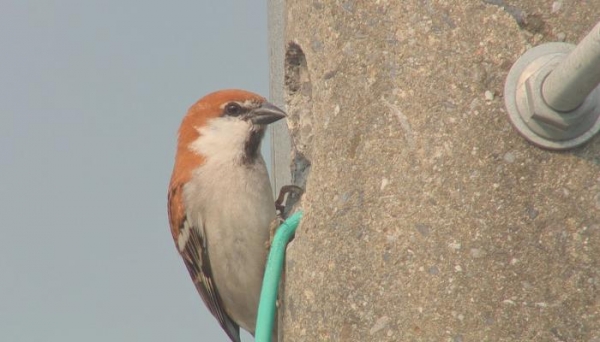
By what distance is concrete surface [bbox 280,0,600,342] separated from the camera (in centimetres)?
322

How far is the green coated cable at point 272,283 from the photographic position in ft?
13.6

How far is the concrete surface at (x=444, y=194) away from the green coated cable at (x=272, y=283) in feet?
1.11

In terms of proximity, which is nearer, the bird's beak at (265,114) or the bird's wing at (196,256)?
the bird's beak at (265,114)

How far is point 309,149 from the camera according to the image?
4.25 m

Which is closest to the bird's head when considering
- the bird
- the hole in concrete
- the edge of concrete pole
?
the bird

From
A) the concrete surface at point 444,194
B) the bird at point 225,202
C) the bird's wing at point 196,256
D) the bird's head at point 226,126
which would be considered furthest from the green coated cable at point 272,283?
the bird's wing at point 196,256

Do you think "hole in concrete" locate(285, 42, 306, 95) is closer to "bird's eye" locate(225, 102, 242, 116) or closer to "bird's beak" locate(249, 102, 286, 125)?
"bird's beak" locate(249, 102, 286, 125)

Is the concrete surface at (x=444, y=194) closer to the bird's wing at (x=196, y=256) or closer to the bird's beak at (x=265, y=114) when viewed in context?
the bird's beak at (x=265, y=114)

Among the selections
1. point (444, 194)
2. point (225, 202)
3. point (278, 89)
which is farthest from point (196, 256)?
point (444, 194)

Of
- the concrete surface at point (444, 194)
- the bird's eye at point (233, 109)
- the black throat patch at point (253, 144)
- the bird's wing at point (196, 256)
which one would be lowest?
the bird's wing at point (196, 256)

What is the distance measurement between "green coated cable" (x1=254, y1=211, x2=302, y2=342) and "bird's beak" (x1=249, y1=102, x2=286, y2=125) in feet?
2.88

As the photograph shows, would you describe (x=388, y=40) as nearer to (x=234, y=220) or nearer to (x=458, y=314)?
(x=458, y=314)

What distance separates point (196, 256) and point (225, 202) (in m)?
0.53

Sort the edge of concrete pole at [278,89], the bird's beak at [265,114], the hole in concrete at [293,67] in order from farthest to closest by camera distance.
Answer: the bird's beak at [265,114]
the edge of concrete pole at [278,89]
the hole in concrete at [293,67]
